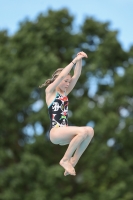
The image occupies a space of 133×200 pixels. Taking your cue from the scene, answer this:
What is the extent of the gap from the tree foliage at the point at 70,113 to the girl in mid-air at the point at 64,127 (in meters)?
17.2

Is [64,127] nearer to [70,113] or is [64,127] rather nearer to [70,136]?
[70,136]

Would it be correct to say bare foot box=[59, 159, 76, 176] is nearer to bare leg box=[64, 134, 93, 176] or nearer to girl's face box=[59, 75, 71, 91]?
bare leg box=[64, 134, 93, 176]

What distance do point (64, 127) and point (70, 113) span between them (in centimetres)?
1866

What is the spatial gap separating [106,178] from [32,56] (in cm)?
657

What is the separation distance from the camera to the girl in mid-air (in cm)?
732

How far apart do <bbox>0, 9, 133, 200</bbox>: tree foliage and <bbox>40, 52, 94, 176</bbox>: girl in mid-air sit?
56.5 feet

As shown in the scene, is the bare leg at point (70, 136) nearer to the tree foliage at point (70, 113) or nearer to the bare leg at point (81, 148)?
the bare leg at point (81, 148)

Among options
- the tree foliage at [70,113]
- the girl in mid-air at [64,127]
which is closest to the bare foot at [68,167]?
the girl in mid-air at [64,127]

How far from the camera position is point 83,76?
89.7 feet

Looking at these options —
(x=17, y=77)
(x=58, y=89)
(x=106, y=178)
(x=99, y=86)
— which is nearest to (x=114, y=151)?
(x=106, y=178)

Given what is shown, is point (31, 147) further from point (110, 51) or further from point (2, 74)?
point (110, 51)

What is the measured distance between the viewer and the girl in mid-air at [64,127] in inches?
288

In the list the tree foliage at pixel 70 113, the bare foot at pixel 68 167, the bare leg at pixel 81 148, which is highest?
the tree foliage at pixel 70 113

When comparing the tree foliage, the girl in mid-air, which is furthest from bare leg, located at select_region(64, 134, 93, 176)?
the tree foliage
